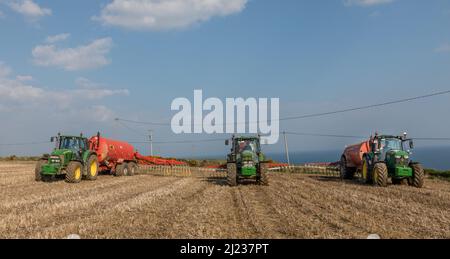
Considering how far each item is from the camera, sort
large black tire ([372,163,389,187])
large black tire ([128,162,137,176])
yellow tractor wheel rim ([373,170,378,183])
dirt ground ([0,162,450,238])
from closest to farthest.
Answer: dirt ground ([0,162,450,238]) < large black tire ([372,163,389,187]) < yellow tractor wheel rim ([373,170,378,183]) < large black tire ([128,162,137,176])

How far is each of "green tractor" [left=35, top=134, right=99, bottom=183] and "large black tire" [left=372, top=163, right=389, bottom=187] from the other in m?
15.3

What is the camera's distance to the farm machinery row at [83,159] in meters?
20.5

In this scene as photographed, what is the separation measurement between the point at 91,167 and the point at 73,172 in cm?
246

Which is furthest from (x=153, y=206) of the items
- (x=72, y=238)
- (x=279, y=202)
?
(x=72, y=238)

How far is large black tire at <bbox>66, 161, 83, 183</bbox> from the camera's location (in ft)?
66.3

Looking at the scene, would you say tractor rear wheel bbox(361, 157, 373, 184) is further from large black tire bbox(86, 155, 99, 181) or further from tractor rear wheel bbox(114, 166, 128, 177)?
tractor rear wheel bbox(114, 166, 128, 177)

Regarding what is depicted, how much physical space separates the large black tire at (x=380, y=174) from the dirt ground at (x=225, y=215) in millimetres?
2837

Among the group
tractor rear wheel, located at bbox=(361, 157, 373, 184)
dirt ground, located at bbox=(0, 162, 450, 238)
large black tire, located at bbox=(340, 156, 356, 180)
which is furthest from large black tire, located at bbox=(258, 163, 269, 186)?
large black tire, located at bbox=(340, 156, 356, 180)

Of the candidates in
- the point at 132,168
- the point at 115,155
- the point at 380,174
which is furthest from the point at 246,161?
the point at 132,168

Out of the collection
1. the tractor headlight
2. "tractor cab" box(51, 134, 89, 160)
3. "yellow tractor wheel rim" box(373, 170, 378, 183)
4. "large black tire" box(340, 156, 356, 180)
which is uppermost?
"tractor cab" box(51, 134, 89, 160)

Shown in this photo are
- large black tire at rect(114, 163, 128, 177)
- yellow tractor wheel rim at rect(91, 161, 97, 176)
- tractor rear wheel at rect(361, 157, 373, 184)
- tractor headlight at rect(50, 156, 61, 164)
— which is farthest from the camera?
large black tire at rect(114, 163, 128, 177)

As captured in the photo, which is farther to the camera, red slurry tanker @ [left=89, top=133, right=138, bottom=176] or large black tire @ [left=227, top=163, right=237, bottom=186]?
red slurry tanker @ [left=89, top=133, right=138, bottom=176]
